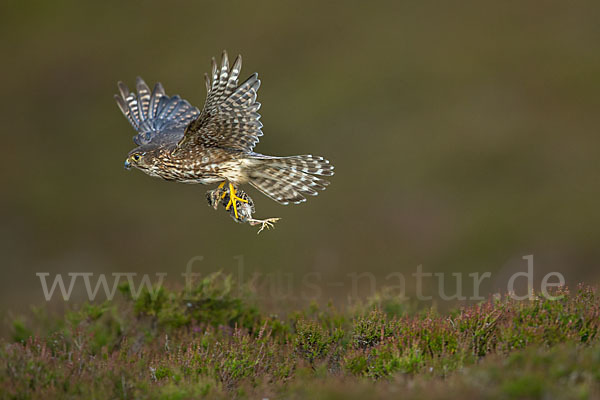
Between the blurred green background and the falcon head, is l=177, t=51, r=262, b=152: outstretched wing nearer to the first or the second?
the falcon head

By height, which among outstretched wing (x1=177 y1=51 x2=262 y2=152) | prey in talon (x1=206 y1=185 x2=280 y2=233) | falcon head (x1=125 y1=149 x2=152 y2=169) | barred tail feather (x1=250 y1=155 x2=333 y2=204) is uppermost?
outstretched wing (x1=177 y1=51 x2=262 y2=152)

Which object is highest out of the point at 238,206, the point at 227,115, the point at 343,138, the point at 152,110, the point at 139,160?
the point at 343,138

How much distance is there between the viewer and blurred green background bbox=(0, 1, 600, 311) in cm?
2250

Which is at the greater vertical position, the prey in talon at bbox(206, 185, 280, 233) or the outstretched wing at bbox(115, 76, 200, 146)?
the outstretched wing at bbox(115, 76, 200, 146)

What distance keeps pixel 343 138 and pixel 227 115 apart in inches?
747

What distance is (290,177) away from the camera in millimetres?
8375

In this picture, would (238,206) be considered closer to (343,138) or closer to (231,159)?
(231,159)

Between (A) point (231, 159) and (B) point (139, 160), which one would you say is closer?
(A) point (231, 159)

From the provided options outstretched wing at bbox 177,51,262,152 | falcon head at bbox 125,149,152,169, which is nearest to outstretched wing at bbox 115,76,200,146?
falcon head at bbox 125,149,152,169

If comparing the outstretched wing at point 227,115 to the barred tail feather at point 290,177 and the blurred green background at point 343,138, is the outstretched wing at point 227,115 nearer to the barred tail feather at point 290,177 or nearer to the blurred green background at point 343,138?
the barred tail feather at point 290,177

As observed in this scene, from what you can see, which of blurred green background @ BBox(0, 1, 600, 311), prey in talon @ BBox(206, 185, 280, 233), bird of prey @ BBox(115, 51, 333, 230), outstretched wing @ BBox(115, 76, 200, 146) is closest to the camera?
prey in talon @ BBox(206, 185, 280, 233)

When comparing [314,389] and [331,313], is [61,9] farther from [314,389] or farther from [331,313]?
[314,389]

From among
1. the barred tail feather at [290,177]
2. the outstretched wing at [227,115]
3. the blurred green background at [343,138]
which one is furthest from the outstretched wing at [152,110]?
the blurred green background at [343,138]

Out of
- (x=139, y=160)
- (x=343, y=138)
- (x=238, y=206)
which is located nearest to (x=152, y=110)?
(x=139, y=160)
